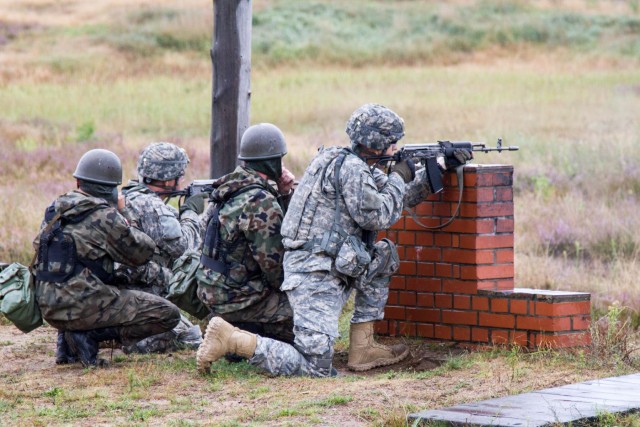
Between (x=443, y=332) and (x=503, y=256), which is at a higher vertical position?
(x=503, y=256)

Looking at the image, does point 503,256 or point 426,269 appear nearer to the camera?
point 503,256

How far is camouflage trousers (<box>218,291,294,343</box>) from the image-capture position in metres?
6.88

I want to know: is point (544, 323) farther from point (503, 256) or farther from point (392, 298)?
point (392, 298)

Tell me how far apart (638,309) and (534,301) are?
2219 millimetres

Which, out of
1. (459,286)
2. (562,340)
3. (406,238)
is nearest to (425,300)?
(459,286)

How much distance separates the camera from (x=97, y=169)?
6.79 meters

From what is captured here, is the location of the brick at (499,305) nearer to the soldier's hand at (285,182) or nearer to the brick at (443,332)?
the brick at (443,332)

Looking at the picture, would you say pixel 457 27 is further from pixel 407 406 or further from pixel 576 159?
pixel 407 406

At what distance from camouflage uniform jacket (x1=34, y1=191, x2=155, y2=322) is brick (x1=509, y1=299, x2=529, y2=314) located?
2238 millimetres

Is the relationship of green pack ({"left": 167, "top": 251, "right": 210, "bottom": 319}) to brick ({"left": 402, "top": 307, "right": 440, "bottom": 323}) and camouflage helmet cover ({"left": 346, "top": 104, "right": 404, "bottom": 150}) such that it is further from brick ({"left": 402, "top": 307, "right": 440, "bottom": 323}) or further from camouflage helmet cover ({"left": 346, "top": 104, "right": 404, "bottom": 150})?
camouflage helmet cover ({"left": 346, "top": 104, "right": 404, "bottom": 150})

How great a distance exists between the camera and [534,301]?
22.0ft

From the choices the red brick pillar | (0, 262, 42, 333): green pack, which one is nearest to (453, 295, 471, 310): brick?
the red brick pillar

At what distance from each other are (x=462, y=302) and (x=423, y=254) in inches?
16.5

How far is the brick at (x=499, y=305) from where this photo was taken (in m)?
6.82
